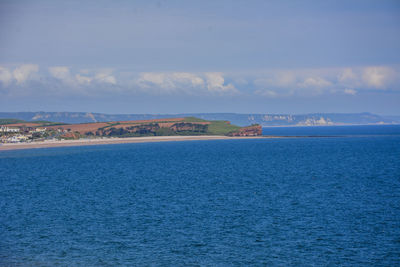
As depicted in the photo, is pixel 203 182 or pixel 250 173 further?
pixel 250 173

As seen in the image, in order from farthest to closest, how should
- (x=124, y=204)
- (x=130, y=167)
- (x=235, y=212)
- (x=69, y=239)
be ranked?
(x=130, y=167) → (x=124, y=204) → (x=235, y=212) → (x=69, y=239)

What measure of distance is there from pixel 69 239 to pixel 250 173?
170 feet

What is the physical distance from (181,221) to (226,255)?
35.7 feet

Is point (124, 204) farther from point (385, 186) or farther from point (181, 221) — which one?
point (385, 186)

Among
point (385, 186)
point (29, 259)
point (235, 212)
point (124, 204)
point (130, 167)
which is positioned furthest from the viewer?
point (130, 167)

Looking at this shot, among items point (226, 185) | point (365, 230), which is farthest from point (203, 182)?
point (365, 230)

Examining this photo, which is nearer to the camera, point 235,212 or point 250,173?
point 235,212

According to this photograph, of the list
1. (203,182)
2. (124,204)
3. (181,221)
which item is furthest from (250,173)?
(181,221)

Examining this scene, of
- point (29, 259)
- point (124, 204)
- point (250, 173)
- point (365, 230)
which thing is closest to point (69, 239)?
point (29, 259)

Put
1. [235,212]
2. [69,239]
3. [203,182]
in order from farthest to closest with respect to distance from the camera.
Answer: [203,182] < [235,212] < [69,239]

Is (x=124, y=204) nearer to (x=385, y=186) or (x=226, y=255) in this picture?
(x=226, y=255)

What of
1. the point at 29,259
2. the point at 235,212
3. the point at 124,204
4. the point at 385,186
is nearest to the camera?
the point at 29,259

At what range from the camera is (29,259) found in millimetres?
32188

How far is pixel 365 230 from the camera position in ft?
128
